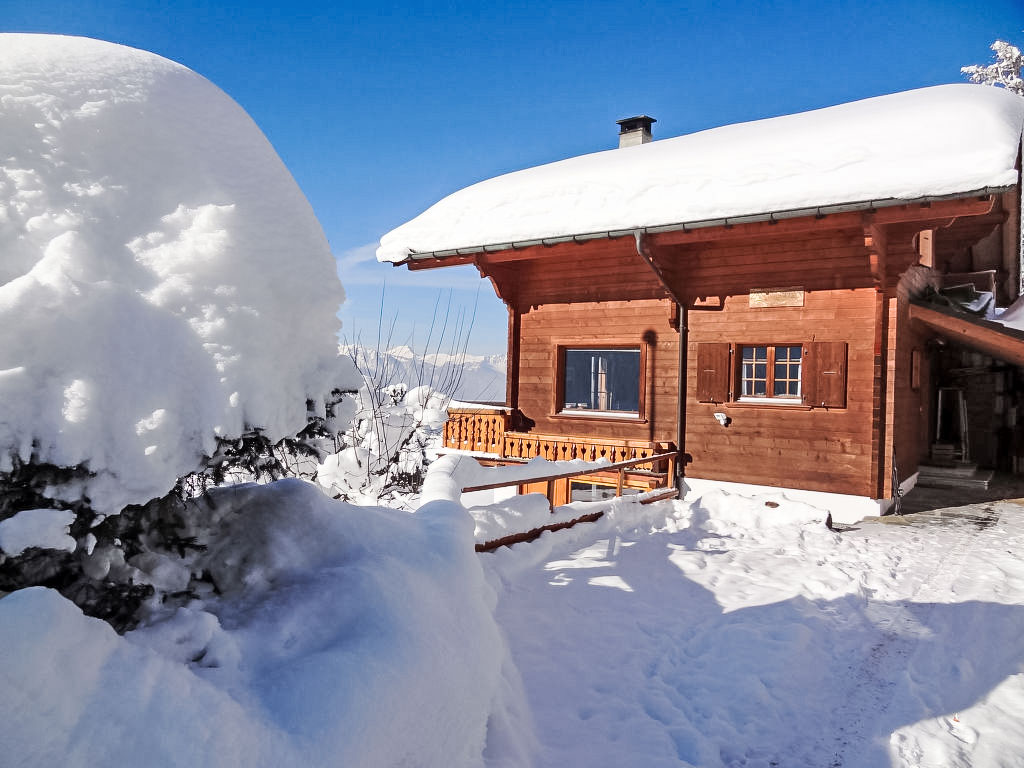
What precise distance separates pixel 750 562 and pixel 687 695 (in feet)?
9.01

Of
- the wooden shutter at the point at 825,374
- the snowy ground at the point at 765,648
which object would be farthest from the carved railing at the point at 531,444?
the snowy ground at the point at 765,648

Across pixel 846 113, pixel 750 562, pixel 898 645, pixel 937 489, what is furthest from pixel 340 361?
pixel 937 489

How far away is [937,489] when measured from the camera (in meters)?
10.5

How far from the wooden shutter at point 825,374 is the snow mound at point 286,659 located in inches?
283

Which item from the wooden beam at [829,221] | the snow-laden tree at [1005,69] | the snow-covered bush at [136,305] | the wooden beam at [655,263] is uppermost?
the snow-laden tree at [1005,69]

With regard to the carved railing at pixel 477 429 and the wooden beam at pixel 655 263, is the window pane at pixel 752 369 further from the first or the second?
the carved railing at pixel 477 429

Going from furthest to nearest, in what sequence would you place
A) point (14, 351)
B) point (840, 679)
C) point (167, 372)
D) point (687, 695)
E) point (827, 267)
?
point (827, 267)
point (840, 679)
point (687, 695)
point (167, 372)
point (14, 351)

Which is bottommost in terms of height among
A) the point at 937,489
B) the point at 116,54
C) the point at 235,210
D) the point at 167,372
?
the point at 937,489

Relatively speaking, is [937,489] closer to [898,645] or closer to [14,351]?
[898,645]

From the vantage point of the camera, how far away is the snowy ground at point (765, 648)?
10.8ft

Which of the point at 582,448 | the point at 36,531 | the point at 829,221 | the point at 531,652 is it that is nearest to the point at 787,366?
the point at 829,221

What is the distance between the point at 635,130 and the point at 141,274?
13.6 meters

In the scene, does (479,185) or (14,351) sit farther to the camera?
(479,185)

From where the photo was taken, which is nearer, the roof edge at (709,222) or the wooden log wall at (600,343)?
the roof edge at (709,222)
